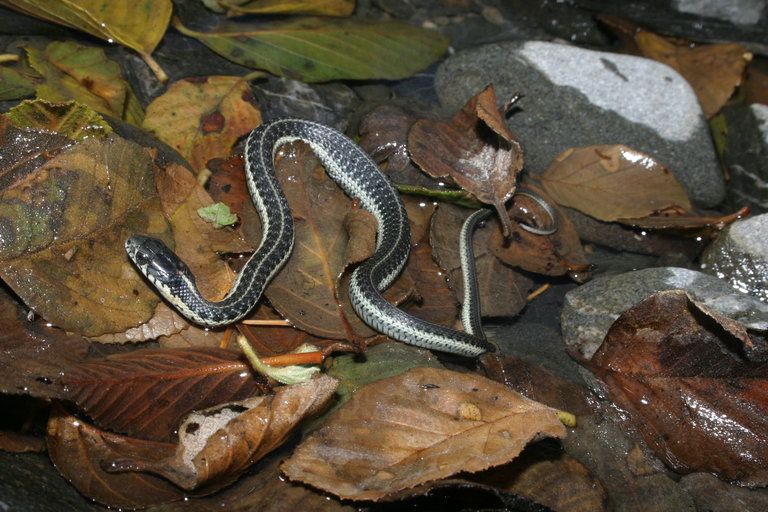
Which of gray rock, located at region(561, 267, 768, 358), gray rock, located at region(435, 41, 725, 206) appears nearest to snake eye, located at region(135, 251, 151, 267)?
gray rock, located at region(561, 267, 768, 358)

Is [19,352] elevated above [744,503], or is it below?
above

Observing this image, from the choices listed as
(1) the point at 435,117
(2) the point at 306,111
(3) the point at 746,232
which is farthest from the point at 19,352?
(3) the point at 746,232

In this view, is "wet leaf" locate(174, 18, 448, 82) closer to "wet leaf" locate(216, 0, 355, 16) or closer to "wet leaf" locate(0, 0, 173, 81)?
"wet leaf" locate(216, 0, 355, 16)

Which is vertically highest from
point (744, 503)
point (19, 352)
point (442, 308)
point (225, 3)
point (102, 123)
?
point (225, 3)

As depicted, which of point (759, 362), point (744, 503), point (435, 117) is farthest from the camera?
point (435, 117)

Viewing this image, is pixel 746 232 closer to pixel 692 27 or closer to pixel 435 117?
pixel 435 117

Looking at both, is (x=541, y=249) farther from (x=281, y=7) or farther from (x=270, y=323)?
(x=281, y=7)
